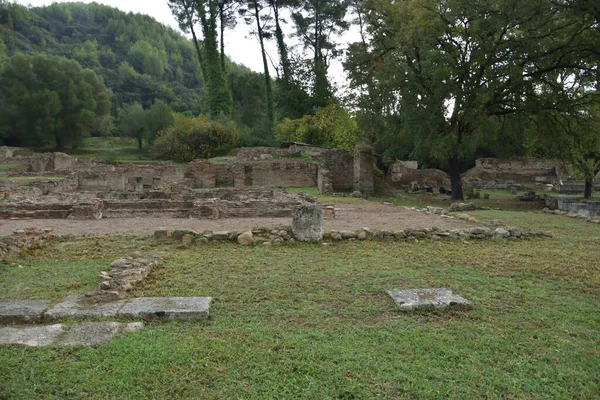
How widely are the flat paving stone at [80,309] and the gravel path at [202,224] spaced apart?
4813 mm

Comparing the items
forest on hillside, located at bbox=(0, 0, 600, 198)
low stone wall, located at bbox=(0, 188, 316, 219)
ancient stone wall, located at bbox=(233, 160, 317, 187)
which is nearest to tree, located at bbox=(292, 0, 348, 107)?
forest on hillside, located at bbox=(0, 0, 600, 198)

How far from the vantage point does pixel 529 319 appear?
4.08m

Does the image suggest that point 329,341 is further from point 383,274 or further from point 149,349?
point 383,274

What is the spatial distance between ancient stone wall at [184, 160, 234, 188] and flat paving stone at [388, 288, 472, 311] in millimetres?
23212

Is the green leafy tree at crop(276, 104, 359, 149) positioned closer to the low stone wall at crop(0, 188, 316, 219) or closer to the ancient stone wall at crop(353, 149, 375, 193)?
the ancient stone wall at crop(353, 149, 375, 193)

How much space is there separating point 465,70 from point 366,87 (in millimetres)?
6115

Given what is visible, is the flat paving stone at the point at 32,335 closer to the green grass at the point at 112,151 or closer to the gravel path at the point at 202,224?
the gravel path at the point at 202,224

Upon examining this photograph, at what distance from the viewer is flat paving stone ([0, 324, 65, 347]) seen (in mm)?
3379

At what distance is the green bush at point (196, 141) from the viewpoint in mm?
35531

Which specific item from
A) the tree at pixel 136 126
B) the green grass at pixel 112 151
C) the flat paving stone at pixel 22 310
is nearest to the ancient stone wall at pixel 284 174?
the green grass at pixel 112 151

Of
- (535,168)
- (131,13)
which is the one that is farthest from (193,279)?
(131,13)

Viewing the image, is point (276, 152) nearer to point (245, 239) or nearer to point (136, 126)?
point (136, 126)

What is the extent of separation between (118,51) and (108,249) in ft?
310

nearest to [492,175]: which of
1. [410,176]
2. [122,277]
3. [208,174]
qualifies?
[410,176]
